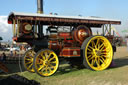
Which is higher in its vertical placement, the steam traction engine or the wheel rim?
the steam traction engine

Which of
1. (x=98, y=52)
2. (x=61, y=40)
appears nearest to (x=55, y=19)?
(x=61, y=40)

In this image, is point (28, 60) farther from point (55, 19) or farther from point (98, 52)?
point (98, 52)

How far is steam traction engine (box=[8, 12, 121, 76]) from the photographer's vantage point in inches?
323

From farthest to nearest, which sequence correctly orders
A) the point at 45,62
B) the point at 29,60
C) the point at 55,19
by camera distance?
the point at 29,60
the point at 55,19
the point at 45,62

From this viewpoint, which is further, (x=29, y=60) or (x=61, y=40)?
(x=29, y=60)

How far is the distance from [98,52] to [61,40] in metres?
1.98

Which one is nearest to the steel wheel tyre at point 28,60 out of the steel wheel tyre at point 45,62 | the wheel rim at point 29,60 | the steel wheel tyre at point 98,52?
the wheel rim at point 29,60

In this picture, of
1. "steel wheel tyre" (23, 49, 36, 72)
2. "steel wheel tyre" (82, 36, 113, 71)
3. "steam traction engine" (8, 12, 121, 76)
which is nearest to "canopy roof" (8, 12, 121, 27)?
"steam traction engine" (8, 12, 121, 76)

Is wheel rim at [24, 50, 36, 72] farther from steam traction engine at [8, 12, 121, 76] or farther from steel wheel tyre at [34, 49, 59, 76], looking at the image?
steel wheel tyre at [34, 49, 59, 76]

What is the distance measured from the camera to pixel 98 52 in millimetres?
8898

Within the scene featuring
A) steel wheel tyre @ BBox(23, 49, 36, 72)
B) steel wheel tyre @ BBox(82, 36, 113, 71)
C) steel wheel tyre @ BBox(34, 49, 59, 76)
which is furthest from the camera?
steel wheel tyre @ BBox(23, 49, 36, 72)

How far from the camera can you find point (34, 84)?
647cm

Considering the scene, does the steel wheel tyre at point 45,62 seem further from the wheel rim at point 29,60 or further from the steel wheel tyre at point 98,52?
the wheel rim at point 29,60

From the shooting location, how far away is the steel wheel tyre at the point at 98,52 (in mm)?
8680
